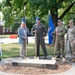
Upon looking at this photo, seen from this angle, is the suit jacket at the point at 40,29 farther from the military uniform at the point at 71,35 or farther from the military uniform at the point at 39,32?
the military uniform at the point at 71,35

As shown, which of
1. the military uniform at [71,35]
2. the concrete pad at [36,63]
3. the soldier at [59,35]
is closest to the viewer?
the concrete pad at [36,63]

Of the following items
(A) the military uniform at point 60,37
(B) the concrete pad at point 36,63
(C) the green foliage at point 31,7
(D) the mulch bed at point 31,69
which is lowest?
(D) the mulch bed at point 31,69

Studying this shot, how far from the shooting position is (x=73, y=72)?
8359mm

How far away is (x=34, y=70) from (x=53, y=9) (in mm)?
12443

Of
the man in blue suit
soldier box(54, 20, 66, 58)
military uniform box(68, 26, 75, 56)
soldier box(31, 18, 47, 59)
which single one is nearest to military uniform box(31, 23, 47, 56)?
soldier box(31, 18, 47, 59)

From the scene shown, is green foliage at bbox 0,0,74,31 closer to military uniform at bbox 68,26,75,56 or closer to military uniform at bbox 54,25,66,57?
military uniform at bbox 54,25,66,57

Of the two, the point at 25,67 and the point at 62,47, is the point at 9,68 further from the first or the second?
the point at 62,47

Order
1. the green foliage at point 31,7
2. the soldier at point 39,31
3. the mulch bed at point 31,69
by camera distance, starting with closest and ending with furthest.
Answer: the mulch bed at point 31,69, the soldier at point 39,31, the green foliage at point 31,7

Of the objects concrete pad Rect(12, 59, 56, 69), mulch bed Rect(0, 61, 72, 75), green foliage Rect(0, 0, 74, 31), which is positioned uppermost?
green foliage Rect(0, 0, 74, 31)

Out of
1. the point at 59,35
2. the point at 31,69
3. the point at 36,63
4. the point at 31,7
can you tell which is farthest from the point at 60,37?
the point at 31,7

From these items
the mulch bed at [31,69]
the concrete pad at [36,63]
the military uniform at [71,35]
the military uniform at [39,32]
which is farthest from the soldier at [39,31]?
the mulch bed at [31,69]

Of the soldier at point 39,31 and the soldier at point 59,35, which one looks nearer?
the soldier at point 59,35

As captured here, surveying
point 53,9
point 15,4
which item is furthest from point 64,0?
point 15,4

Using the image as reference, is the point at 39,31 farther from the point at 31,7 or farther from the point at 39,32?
the point at 31,7
